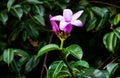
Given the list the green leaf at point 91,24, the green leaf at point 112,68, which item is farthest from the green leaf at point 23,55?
the green leaf at point 112,68

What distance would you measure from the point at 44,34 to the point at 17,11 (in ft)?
0.79

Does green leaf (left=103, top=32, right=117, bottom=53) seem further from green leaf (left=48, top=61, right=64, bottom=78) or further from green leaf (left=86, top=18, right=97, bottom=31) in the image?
green leaf (left=48, top=61, right=64, bottom=78)

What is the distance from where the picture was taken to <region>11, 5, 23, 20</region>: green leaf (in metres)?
1.84

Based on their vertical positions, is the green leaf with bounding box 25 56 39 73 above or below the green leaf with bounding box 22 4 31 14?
below

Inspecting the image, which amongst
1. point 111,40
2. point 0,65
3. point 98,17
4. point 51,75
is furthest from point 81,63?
point 0,65

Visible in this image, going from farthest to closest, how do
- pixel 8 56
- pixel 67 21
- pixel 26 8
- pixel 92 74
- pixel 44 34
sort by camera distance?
pixel 44 34 < pixel 26 8 < pixel 8 56 < pixel 92 74 < pixel 67 21

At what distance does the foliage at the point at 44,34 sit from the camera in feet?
5.93

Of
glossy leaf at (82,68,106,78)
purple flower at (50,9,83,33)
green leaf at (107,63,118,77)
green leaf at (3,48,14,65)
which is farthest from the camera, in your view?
green leaf at (3,48,14,65)

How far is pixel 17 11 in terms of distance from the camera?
1853mm

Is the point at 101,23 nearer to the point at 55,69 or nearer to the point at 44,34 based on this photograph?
the point at 44,34

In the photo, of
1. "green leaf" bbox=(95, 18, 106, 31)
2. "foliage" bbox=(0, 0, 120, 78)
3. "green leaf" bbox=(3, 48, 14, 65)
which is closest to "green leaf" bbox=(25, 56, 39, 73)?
"foliage" bbox=(0, 0, 120, 78)

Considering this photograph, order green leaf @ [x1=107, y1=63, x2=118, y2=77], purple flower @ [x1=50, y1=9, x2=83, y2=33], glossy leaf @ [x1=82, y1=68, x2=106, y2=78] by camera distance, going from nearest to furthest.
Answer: purple flower @ [x1=50, y1=9, x2=83, y2=33]
glossy leaf @ [x1=82, y1=68, x2=106, y2=78]
green leaf @ [x1=107, y1=63, x2=118, y2=77]

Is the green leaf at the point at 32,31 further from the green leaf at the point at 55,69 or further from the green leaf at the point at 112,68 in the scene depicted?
the green leaf at the point at 55,69

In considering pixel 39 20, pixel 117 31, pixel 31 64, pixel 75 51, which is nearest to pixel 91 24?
pixel 117 31
